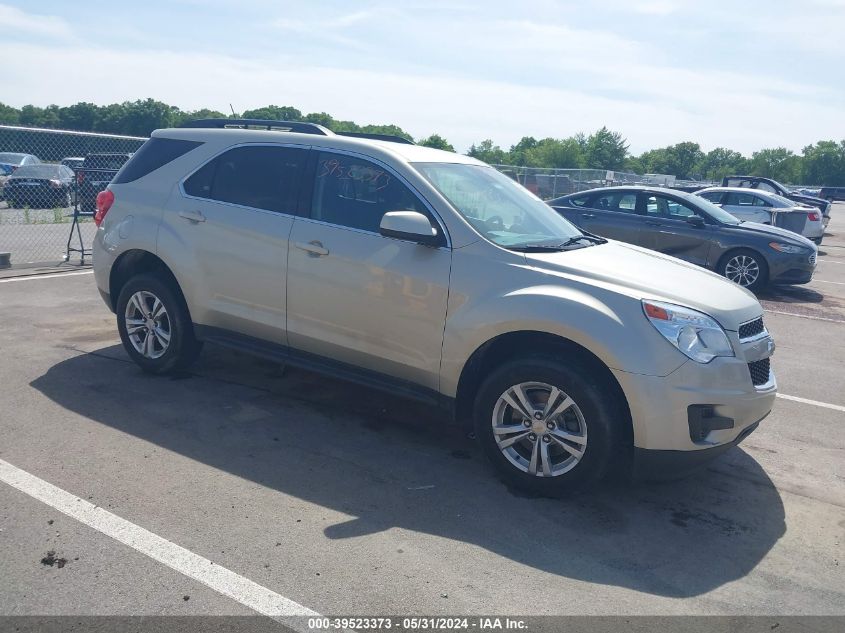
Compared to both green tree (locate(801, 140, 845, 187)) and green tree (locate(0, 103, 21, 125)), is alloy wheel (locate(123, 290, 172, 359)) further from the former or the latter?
green tree (locate(801, 140, 845, 187))

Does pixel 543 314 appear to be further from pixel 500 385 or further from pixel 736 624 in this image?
pixel 736 624

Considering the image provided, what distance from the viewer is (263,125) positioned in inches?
227

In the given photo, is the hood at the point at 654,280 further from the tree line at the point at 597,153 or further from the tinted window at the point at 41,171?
the tree line at the point at 597,153

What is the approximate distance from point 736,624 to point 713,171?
107 metres

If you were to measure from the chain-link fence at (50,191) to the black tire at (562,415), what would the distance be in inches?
332

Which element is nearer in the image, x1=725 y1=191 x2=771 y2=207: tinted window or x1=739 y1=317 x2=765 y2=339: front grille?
x1=739 y1=317 x2=765 y2=339: front grille

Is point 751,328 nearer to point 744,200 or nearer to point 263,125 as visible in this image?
point 263,125

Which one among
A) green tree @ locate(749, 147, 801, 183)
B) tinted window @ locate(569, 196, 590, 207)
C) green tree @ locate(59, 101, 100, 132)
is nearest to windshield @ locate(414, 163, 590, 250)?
tinted window @ locate(569, 196, 590, 207)

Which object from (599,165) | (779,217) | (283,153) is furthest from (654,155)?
(283,153)

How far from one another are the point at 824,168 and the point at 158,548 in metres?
120

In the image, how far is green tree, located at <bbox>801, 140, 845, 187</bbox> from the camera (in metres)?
104

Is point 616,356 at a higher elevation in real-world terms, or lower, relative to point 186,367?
higher

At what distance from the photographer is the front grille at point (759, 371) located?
4.09 meters

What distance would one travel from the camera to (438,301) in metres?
4.36
